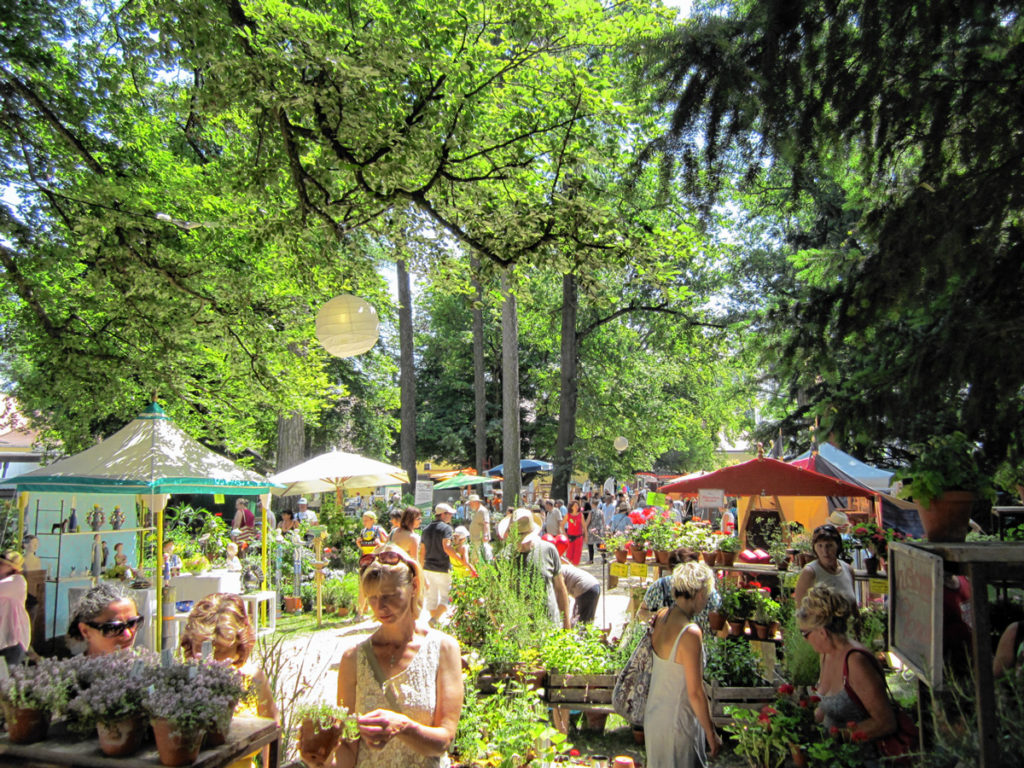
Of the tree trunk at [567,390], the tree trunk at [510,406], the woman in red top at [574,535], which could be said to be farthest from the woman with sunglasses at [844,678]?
the tree trunk at [567,390]

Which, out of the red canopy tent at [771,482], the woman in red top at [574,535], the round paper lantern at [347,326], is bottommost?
the woman in red top at [574,535]

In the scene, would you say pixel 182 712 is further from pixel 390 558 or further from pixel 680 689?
pixel 680 689

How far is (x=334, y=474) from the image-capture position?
12289 millimetres

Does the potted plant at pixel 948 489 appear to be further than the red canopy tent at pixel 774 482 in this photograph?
No

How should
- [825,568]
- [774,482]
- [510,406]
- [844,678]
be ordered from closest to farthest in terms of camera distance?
[844,678] < [825,568] < [774,482] < [510,406]

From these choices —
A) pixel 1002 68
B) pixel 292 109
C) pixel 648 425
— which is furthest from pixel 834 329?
pixel 648 425

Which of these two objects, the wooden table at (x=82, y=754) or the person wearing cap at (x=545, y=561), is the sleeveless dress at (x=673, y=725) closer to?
the wooden table at (x=82, y=754)

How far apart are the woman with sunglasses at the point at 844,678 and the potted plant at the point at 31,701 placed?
3074 mm

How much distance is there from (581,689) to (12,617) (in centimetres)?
448

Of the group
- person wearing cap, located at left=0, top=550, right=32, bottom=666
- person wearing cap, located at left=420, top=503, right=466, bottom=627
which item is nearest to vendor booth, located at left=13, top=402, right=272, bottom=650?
person wearing cap, located at left=0, top=550, right=32, bottom=666

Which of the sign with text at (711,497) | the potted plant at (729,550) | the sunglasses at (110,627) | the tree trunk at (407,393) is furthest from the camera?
the tree trunk at (407,393)

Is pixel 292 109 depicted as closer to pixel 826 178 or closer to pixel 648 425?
pixel 826 178

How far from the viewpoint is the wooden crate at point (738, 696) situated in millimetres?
5250

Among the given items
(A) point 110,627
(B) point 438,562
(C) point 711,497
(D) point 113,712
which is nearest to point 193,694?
(D) point 113,712
